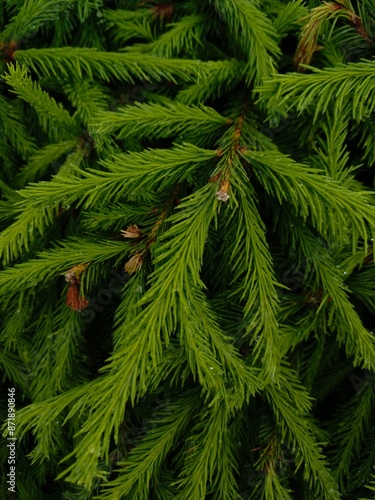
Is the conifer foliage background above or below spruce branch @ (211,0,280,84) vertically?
below

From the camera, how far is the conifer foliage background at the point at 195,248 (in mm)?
1000

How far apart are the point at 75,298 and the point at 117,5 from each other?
0.93 m

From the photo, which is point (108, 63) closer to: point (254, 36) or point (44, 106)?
point (44, 106)

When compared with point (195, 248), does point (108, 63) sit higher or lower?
higher

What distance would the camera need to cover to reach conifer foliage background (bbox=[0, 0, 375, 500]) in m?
1.00

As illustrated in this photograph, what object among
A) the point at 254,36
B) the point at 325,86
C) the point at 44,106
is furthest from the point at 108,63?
the point at 325,86

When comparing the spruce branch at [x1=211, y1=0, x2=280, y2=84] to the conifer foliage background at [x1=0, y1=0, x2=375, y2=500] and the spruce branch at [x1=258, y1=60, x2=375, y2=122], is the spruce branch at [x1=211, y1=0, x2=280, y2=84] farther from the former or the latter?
the spruce branch at [x1=258, y1=60, x2=375, y2=122]

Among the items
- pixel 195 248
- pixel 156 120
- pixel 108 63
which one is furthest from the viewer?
pixel 108 63

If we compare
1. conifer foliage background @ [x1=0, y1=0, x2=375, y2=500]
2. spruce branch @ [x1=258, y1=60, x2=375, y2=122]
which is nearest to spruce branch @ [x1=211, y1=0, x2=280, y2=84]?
conifer foliage background @ [x1=0, y1=0, x2=375, y2=500]

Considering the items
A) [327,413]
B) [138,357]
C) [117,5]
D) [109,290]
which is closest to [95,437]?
[138,357]

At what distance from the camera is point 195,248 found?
0.97 meters

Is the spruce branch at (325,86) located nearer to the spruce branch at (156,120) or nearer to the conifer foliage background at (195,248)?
the conifer foliage background at (195,248)

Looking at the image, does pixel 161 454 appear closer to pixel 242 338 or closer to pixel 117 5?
pixel 242 338

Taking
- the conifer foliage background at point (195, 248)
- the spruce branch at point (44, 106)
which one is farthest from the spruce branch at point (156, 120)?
the spruce branch at point (44, 106)
